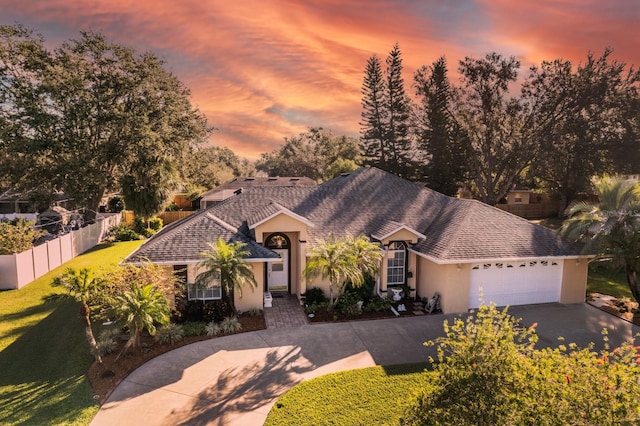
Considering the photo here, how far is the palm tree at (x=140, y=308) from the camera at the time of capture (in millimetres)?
10766

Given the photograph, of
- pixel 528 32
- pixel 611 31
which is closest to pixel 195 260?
pixel 528 32

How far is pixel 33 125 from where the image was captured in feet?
88.6

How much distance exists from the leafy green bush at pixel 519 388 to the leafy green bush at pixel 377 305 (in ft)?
34.0

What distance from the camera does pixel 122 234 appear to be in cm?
3128

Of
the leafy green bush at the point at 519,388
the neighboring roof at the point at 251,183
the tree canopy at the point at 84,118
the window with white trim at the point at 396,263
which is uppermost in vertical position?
the tree canopy at the point at 84,118

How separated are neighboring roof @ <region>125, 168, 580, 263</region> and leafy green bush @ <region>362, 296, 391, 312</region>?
2785 mm

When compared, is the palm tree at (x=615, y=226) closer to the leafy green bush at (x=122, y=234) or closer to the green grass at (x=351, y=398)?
the green grass at (x=351, y=398)

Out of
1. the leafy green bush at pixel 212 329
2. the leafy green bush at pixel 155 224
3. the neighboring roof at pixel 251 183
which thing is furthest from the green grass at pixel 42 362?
the neighboring roof at pixel 251 183

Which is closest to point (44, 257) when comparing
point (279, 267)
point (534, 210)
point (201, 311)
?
point (201, 311)

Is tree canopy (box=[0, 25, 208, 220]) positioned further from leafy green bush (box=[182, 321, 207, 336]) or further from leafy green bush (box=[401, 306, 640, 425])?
leafy green bush (box=[401, 306, 640, 425])

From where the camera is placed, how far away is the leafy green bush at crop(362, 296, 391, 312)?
15844 mm

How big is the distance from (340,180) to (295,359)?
13051 millimetres

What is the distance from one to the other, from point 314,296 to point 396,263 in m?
4.31

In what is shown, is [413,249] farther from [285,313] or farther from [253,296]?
[253,296]
